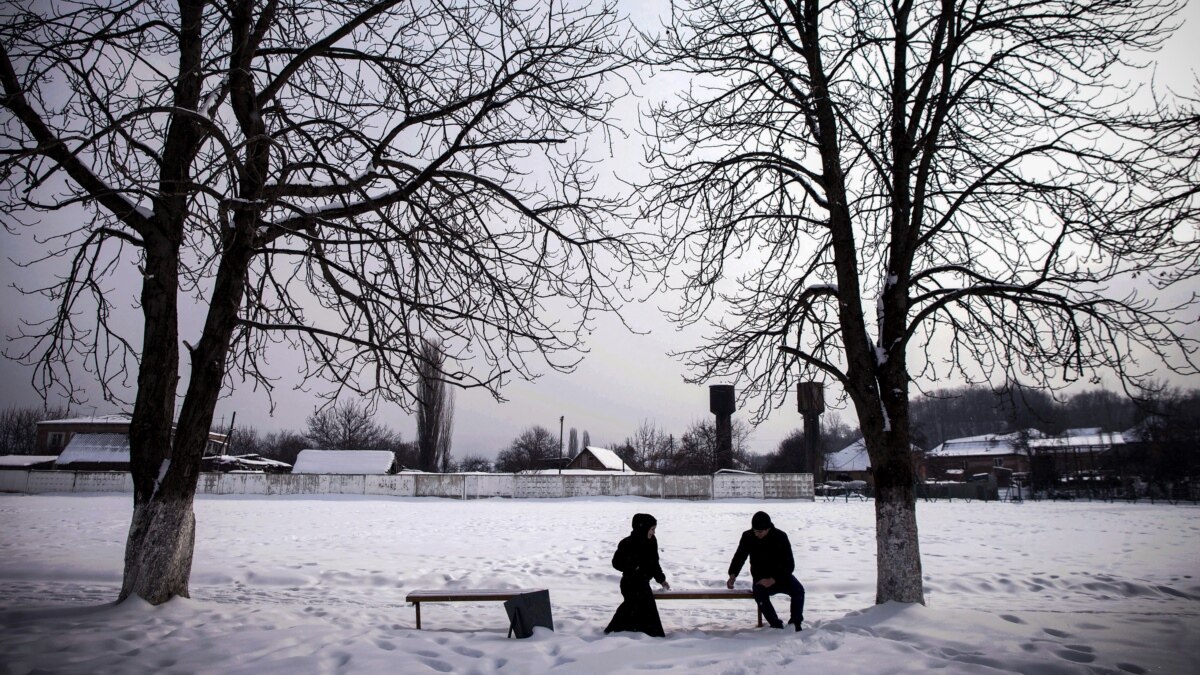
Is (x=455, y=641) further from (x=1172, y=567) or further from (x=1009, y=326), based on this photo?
(x=1172, y=567)

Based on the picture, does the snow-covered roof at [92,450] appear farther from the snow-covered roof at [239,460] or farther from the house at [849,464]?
the house at [849,464]

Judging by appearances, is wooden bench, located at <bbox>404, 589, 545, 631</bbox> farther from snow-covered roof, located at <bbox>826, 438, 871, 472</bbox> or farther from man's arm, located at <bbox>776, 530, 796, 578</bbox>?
snow-covered roof, located at <bbox>826, 438, 871, 472</bbox>

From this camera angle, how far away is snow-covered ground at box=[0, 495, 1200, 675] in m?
5.17

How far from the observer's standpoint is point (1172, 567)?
468 inches

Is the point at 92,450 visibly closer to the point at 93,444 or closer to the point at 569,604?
the point at 93,444

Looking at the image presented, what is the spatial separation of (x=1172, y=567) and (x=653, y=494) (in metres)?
28.4

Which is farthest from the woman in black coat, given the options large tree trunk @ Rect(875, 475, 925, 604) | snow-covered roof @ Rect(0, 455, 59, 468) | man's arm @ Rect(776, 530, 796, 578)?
snow-covered roof @ Rect(0, 455, 59, 468)

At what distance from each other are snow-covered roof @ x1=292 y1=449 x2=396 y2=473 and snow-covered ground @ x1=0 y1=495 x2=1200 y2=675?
26.5 m

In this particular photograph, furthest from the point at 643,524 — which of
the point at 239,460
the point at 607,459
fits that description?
the point at 607,459

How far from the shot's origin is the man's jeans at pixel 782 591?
679 centimetres

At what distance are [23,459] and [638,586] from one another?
63.4 meters

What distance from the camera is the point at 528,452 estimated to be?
8462 centimetres

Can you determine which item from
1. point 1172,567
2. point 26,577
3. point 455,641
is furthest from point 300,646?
point 1172,567

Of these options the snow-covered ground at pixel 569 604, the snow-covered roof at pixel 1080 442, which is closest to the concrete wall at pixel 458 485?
the snow-covered ground at pixel 569 604
